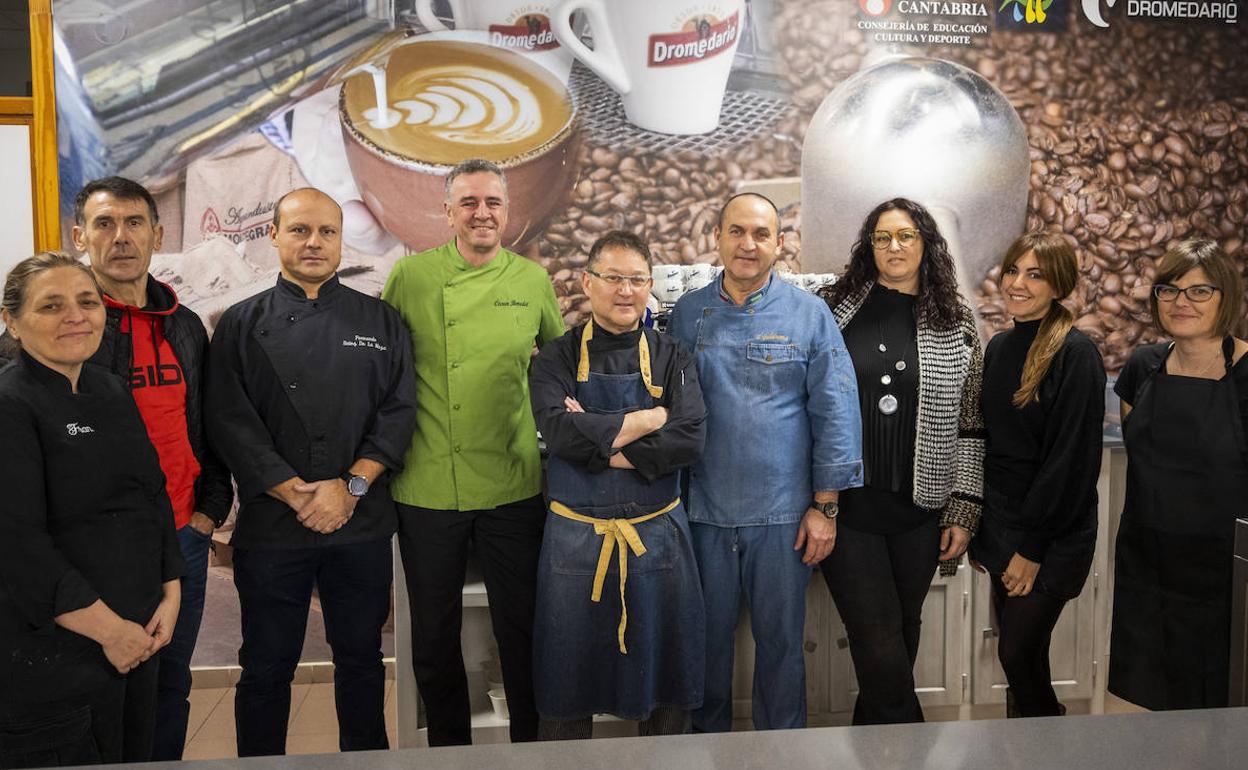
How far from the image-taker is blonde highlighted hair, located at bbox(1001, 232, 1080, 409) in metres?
2.28

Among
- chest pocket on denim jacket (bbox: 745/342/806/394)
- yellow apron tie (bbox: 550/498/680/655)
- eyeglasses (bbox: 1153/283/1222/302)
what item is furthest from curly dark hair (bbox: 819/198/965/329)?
yellow apron tie (bbox: 550/498/680/655)

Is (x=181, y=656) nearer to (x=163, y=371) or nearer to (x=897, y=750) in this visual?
(x=163, y=371)

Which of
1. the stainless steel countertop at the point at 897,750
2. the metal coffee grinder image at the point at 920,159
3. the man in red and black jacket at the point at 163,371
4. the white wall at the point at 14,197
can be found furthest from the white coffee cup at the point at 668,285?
the white wall at the point at 14,197

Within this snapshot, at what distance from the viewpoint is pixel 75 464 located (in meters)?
1.62

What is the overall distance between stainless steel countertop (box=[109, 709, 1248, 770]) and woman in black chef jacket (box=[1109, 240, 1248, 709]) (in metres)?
1.62

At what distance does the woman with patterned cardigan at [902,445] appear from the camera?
2314 mm

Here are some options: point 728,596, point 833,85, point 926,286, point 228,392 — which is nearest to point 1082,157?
point 833,85

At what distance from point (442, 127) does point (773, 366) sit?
1.77 metres

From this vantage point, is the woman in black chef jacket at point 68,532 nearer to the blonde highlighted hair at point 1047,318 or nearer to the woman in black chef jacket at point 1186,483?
the blonde highlighted hair at point 1047,318

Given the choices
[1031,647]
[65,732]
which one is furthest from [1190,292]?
[65,732]

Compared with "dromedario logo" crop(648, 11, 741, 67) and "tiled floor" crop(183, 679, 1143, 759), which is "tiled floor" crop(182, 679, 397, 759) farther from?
"dromedario logo" crop(648, 11, 741, 67)

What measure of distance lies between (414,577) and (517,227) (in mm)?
1561

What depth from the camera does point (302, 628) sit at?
2311mm

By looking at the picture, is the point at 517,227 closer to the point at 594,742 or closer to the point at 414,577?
the point at 414,577
